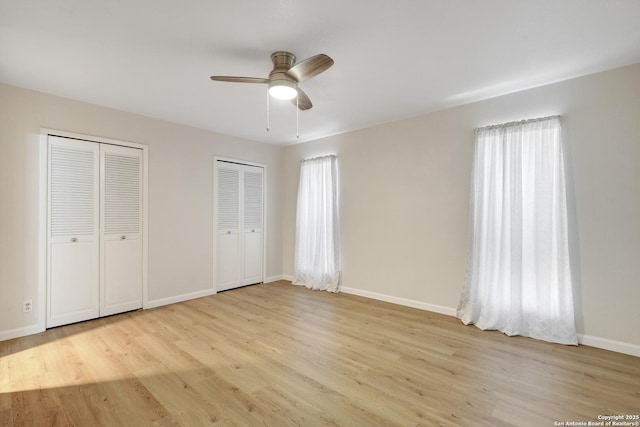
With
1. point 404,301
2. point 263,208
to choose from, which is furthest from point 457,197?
point 263,208

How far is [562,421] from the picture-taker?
176 cm

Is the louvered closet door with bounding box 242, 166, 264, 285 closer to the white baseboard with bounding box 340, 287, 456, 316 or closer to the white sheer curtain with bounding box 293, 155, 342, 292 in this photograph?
the white sheer curtain with bounding box 293, 155, 342, 292

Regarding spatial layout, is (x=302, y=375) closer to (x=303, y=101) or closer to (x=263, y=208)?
(x=303, y=101)

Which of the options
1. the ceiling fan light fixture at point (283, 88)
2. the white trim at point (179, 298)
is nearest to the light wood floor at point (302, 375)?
the white trim at point (179, 298)

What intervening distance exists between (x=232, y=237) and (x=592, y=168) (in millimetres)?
4709

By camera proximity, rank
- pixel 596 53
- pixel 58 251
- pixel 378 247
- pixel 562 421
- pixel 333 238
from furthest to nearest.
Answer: pixel 333 238
pixel 378 247
pixel 58 251
pixel 596 53
pixel 562 421

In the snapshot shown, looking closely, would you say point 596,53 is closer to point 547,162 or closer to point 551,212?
point 547,162

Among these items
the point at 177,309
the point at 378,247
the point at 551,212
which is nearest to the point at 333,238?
the point at 378,247

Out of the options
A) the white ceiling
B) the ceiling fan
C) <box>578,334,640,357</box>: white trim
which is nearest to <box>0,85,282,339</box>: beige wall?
the white ceiling

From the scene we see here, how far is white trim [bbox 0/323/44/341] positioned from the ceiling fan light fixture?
353 cm

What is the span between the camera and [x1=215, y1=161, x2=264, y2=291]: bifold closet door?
15.5ft

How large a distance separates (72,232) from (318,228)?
3258 mm

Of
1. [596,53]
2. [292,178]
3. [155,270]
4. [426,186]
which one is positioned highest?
[596,53]

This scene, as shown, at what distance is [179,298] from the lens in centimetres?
418
